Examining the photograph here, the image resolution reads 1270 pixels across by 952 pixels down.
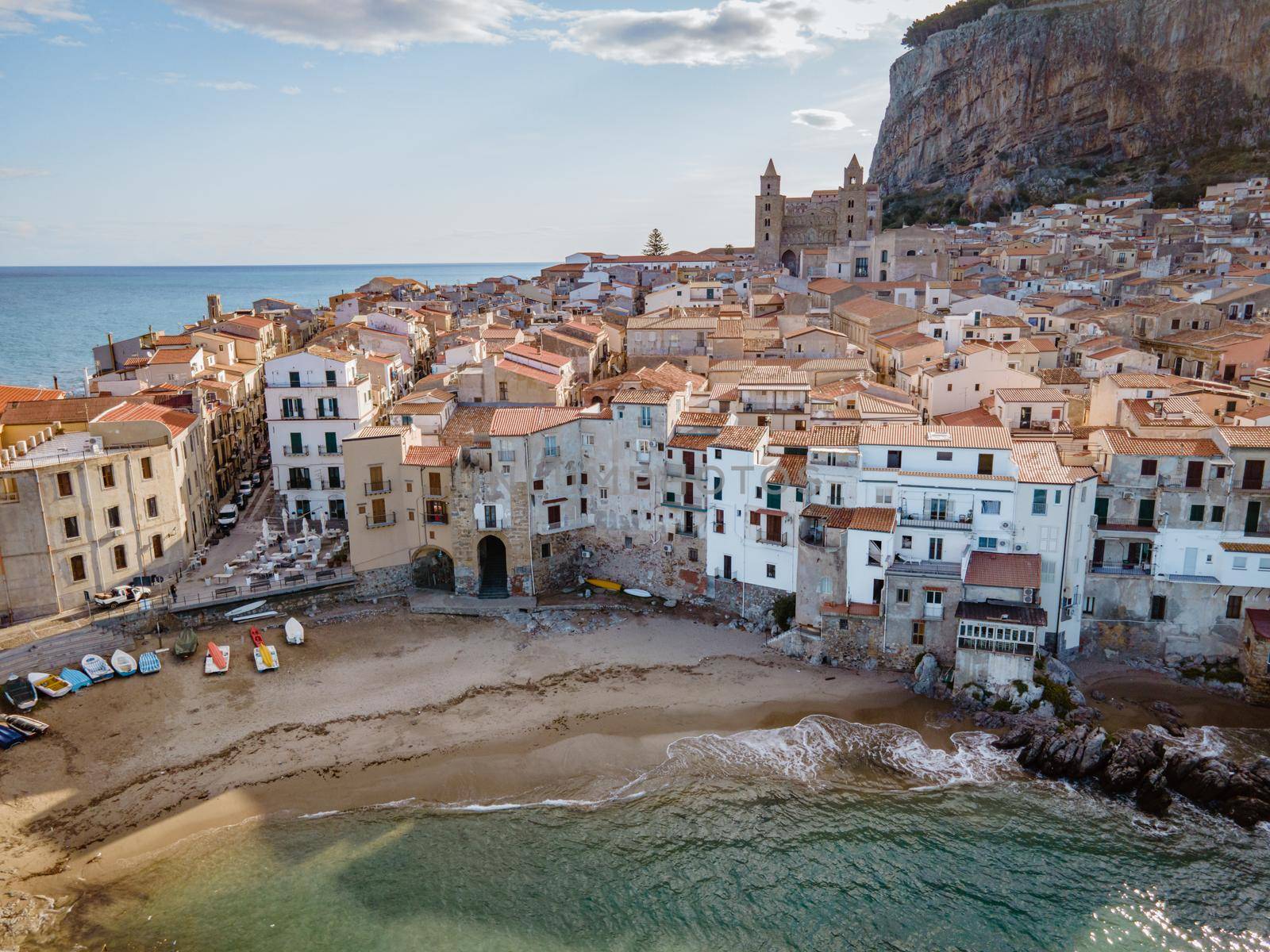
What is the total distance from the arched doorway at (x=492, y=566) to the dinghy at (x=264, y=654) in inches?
402

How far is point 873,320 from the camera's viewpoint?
68750 millimetres

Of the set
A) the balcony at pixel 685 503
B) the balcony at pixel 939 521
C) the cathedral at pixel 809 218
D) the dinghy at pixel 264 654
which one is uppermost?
the cathedral at pixel 809 218

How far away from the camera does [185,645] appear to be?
38.2 m

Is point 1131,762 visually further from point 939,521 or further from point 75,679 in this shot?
point 75,679

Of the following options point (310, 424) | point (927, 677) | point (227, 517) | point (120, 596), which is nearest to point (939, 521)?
point (927, 677)

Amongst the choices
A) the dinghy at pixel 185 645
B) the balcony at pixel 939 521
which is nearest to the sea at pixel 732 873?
the balcony at pixel 939 521

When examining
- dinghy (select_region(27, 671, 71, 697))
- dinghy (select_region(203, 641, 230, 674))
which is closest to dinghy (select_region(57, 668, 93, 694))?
dinghy (select_region(27, 671, 71, 697))

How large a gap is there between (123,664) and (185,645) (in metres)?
2.40

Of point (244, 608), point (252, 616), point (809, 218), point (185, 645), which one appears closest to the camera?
point (185, 645)

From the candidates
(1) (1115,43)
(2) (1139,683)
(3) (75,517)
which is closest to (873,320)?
(2) (1139,683)

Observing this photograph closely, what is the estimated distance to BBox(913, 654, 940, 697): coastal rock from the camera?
3591 cm

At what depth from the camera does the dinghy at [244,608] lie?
Answer: 41281mm

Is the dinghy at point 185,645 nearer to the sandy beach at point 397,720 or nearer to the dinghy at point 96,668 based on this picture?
the sandy beach at point 397,720

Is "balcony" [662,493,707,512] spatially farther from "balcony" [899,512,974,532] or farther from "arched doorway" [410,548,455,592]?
"arched doorway" [410,548,455,592]
